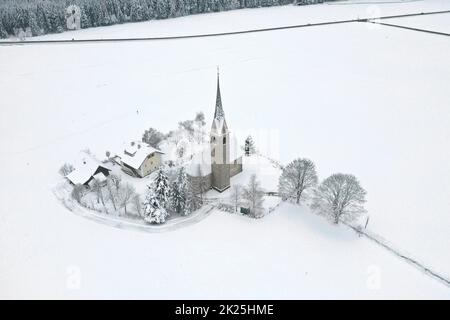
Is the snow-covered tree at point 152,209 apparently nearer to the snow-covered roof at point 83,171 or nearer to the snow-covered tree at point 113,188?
the snow-covered tree at point 113,188

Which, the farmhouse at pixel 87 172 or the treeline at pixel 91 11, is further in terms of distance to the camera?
the treeline at pixel 91 11

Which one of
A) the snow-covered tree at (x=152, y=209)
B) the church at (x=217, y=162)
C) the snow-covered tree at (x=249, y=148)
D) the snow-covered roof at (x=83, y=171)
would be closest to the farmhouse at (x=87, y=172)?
the snow-covered roof at (x=83, y=171)

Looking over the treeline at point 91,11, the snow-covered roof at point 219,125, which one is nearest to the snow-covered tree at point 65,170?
the snow-covered roof at point 219,125

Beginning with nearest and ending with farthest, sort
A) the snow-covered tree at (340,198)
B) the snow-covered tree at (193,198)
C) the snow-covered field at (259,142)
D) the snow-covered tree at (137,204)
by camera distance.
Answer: the snow-covered field at (259,142), the snow-covered tree at (340,198), the snow-covered tree at (137,204), the snow-covered tree at (193,198)

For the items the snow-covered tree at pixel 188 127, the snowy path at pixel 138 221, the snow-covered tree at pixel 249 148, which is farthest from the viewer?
the snow-covered tree at pixel 188 127

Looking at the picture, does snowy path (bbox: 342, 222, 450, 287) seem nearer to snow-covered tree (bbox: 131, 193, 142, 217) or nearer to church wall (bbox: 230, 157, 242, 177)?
church wall (bbox: 230, 157, 242, 177)

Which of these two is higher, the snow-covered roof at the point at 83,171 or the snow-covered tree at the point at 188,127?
the snow-covered tree at the point at 188,127

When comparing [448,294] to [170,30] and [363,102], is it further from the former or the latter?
[170,30]

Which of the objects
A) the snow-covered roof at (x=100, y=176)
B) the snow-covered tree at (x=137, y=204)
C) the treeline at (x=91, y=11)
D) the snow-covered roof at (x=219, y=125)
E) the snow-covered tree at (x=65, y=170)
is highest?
the treeline at (x=91, y=11)
